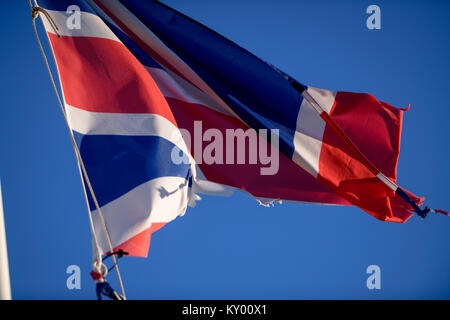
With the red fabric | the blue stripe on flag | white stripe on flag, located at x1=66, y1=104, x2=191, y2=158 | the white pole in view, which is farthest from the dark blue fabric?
the white pole

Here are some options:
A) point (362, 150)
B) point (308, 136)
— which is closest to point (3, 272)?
point (308, 136)

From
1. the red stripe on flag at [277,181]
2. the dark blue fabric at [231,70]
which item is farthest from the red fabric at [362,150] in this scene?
the dark blue fabric at [231,70]

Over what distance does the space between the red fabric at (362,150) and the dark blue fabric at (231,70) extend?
1.78 feet

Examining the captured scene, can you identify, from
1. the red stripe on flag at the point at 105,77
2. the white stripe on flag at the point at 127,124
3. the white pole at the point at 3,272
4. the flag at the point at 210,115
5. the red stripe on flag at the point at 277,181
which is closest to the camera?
the white pole at the point at 3,272

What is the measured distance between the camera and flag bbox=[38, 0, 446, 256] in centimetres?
631

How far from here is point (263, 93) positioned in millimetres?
6664

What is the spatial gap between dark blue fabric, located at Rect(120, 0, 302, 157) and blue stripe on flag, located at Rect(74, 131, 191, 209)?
1083 mm

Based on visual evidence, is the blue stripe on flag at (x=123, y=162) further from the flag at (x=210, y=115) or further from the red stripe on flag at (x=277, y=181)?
the red stripe on flag at (x=277, y=181)

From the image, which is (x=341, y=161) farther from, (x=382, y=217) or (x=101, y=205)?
(x=101, y=205)

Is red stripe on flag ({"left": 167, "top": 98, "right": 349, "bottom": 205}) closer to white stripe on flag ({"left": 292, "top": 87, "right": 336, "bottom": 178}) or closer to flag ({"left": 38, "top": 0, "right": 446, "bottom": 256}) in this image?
flag ({"left": 38, "top": 0, "right": 446, "bottom": 256})

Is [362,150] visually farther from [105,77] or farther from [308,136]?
[105,77]

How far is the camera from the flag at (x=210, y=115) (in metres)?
6.31
